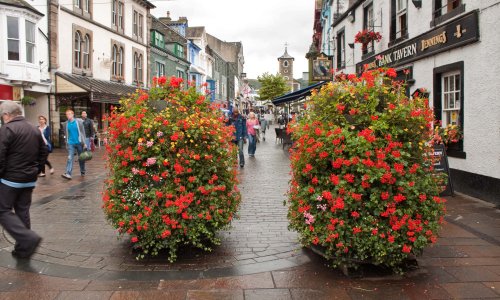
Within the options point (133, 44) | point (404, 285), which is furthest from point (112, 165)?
point (133, 44)

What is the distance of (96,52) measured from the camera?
2598cm

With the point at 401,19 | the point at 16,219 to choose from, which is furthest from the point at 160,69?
the point at 16,219

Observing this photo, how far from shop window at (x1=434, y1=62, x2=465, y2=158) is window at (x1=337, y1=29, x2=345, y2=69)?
8.43m

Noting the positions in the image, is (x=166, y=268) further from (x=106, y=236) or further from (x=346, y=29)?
(x=346, y=29)

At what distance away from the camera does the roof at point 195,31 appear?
50.2 metres

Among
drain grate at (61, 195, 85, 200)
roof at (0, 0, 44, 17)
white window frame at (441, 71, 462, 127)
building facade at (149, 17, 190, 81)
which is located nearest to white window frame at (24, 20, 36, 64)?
roof at (0, 0, 44, 17)

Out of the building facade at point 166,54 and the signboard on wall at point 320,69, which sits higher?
the building facade at point 166,54

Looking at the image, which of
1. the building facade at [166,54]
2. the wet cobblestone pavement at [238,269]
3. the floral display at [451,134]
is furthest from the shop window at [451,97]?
the building facade at [166,54]

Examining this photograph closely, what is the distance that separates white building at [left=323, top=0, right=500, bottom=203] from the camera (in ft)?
27.2

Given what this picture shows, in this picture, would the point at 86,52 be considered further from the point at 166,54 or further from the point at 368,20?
the point at 368,20

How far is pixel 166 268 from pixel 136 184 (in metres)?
0.94

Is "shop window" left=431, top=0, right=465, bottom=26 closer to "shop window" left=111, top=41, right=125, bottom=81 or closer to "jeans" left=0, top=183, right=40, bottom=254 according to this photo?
"jeans" left=0, top=183, right=40, bottom=254

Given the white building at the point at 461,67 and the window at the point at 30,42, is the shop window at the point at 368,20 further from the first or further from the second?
the window at the point at 30,42

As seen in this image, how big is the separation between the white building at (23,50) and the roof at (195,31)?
97.6 ft
